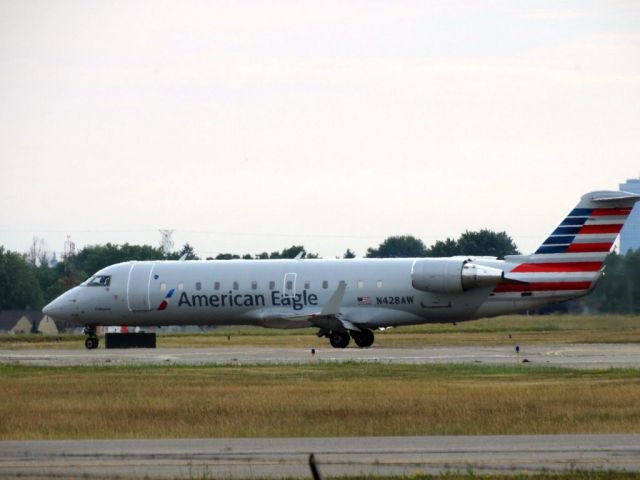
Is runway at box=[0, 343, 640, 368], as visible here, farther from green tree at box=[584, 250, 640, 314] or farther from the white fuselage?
green tree at box=[584, 250, 640, 314]

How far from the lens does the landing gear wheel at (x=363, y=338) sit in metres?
50.4

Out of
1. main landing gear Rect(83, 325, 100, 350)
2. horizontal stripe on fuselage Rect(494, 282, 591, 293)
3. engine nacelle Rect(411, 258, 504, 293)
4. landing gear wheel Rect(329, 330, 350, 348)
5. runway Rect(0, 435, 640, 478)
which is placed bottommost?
runway Rect(0, 435, 640, 478)

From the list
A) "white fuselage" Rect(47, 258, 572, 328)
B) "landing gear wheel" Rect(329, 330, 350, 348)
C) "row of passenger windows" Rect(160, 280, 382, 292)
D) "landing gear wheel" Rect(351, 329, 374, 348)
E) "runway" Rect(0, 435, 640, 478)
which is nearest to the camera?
"runway" Rect(0, 435, 640, 478)

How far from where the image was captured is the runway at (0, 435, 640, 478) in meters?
16.2

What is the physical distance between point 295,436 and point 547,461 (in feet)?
16.7

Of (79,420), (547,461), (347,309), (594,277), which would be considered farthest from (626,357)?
(547,461)

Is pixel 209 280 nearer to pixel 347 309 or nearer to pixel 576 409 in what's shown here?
pixel 347 309

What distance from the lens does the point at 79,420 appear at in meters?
23.5

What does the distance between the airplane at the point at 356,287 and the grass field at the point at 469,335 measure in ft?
10.4

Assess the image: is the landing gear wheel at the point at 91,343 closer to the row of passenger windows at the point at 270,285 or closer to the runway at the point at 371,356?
the runway at the point at 371,356

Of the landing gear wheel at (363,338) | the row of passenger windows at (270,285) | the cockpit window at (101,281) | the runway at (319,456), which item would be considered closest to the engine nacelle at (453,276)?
the row of passenger windows at (270,285)

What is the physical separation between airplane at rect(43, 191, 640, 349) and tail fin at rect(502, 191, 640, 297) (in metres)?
0.04

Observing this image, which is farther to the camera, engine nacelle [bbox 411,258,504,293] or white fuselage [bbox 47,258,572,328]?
white fuselage [bbox 47,258,572,328]

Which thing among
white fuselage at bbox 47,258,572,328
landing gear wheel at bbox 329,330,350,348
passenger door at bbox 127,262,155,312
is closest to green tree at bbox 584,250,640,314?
white fuselage at bbox 47,258,572,328
